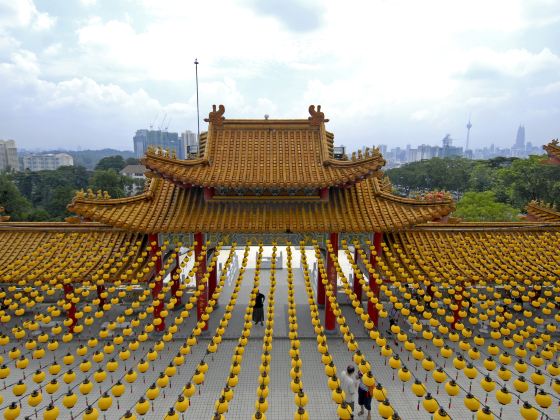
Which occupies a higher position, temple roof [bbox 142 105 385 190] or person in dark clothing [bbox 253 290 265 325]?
temple roof [bbox 142 105 385 190]

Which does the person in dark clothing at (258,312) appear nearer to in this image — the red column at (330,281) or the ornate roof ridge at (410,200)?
the red column at (330,281)

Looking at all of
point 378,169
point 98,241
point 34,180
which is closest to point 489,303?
point 378,169

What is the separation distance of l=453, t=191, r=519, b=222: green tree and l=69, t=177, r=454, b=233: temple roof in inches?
901

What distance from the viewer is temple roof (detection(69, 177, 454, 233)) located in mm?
11773

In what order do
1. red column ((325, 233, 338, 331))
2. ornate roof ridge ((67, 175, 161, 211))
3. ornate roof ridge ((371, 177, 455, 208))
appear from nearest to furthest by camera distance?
ornate roof ridge ((67, 175, 161, 211))
ornate roof ridge ((371, 177, 455, 208))
red column ((325, 233, 338, 331))

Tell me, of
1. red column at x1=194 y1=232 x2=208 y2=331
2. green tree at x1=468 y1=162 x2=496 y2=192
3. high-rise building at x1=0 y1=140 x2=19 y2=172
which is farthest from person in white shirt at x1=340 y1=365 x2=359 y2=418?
high-rise building at x1=0 y1=140 x2=19 y2=172

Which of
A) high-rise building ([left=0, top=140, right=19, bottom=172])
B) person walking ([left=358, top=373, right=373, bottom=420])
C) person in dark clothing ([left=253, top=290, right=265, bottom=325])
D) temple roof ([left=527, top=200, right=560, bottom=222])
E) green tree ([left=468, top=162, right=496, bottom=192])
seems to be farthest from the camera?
high-rise building ([left=0, top=140, right=19, bottom=172])

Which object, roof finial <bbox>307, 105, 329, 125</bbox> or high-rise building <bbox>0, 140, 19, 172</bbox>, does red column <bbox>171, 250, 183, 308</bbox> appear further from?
high-rise building <bbox>0, 140, 19, 172</bbox>

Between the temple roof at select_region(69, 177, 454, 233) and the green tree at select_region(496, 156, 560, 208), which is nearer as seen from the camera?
the temple roof at select_region(69, 177, 454, 233)

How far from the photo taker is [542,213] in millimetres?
14875

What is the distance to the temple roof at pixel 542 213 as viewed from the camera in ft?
47.0

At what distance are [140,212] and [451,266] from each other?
11.1 metres

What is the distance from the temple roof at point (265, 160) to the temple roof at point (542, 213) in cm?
855

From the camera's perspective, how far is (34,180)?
68.2 metres
